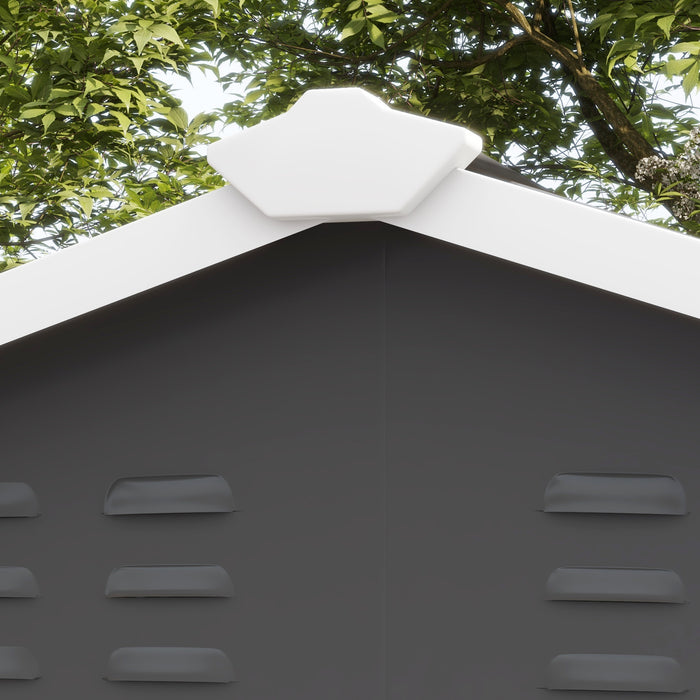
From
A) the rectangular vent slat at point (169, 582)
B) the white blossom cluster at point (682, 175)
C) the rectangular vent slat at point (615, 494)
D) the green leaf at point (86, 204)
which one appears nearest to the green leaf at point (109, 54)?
the green leaf at point (86, 204)

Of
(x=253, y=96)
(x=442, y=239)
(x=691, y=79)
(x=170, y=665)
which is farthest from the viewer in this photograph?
(x=253, y=96)

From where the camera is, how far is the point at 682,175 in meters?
5.98

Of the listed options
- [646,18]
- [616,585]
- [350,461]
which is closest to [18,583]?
[350,461]

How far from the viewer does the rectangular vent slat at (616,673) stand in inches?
70.9

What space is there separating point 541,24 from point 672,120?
4.39 feet

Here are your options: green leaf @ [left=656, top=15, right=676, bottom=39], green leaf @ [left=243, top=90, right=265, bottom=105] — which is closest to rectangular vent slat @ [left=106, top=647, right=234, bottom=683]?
green leaf @ [left=656, top=15, right=676, bottom=39]

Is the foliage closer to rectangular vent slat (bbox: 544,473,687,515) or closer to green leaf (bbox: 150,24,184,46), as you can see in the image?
green leaf (bbox: 150,24,184,46)

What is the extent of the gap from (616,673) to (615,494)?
14.3 inches

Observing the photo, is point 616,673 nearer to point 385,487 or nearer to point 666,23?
point 385,487

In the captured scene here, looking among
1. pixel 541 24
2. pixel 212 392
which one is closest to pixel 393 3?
pixel 541 24

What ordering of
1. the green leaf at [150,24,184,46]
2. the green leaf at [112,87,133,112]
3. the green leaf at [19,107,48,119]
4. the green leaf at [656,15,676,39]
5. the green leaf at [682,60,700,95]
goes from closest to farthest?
the green leaf at [682,60,700,95] < the green leaf at [656,15,676,39] < the green leaf at [150,24,184,46] < the green leaf at [19,107,48,119] < the green leaf at [112,87,133,112]

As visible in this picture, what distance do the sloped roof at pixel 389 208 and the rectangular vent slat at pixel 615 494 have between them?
0.42 m

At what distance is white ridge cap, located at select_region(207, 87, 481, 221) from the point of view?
1.60 metres

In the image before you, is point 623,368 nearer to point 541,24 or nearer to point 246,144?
point 246,144
